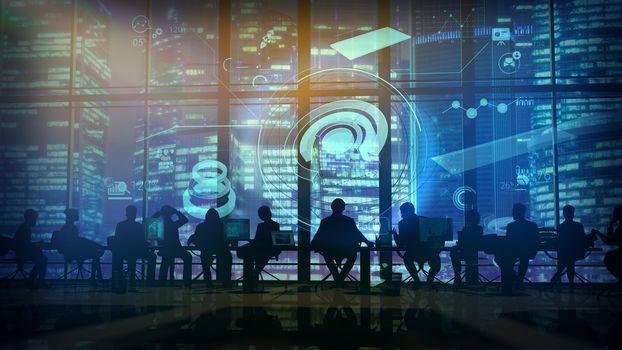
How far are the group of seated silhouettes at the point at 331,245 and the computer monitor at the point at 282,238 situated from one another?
0.11 metres

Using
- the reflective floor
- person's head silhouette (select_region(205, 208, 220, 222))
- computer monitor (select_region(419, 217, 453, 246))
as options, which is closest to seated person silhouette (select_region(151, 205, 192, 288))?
person's head silhouette (select_region(205, 208, 220, 222))

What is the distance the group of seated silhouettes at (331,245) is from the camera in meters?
7.83

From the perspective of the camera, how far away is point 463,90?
10.1 m

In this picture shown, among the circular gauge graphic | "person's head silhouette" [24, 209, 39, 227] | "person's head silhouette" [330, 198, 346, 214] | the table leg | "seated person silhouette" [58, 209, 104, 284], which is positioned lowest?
the table leg

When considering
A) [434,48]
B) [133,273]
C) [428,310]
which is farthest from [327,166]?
[428,310]

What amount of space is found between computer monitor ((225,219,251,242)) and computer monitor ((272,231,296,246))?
131 cm

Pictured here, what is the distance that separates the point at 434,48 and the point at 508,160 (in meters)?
2.33

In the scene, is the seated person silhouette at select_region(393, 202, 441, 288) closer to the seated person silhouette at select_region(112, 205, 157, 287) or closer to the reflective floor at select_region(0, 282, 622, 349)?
the reflective floor at select_region(0, 282, 622, 349)

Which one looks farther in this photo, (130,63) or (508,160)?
(130,63)

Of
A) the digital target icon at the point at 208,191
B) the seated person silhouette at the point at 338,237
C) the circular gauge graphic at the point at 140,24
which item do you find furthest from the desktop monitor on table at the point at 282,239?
the circular gauge graphic at the point at 140,24

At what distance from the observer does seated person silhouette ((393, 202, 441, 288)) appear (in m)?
7.97

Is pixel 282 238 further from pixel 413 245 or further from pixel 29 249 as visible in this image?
pixel 29 249

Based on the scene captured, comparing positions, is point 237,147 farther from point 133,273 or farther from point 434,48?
point 434,48

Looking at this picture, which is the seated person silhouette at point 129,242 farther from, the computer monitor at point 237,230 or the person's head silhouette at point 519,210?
the person's head silhouette at point 519,210
